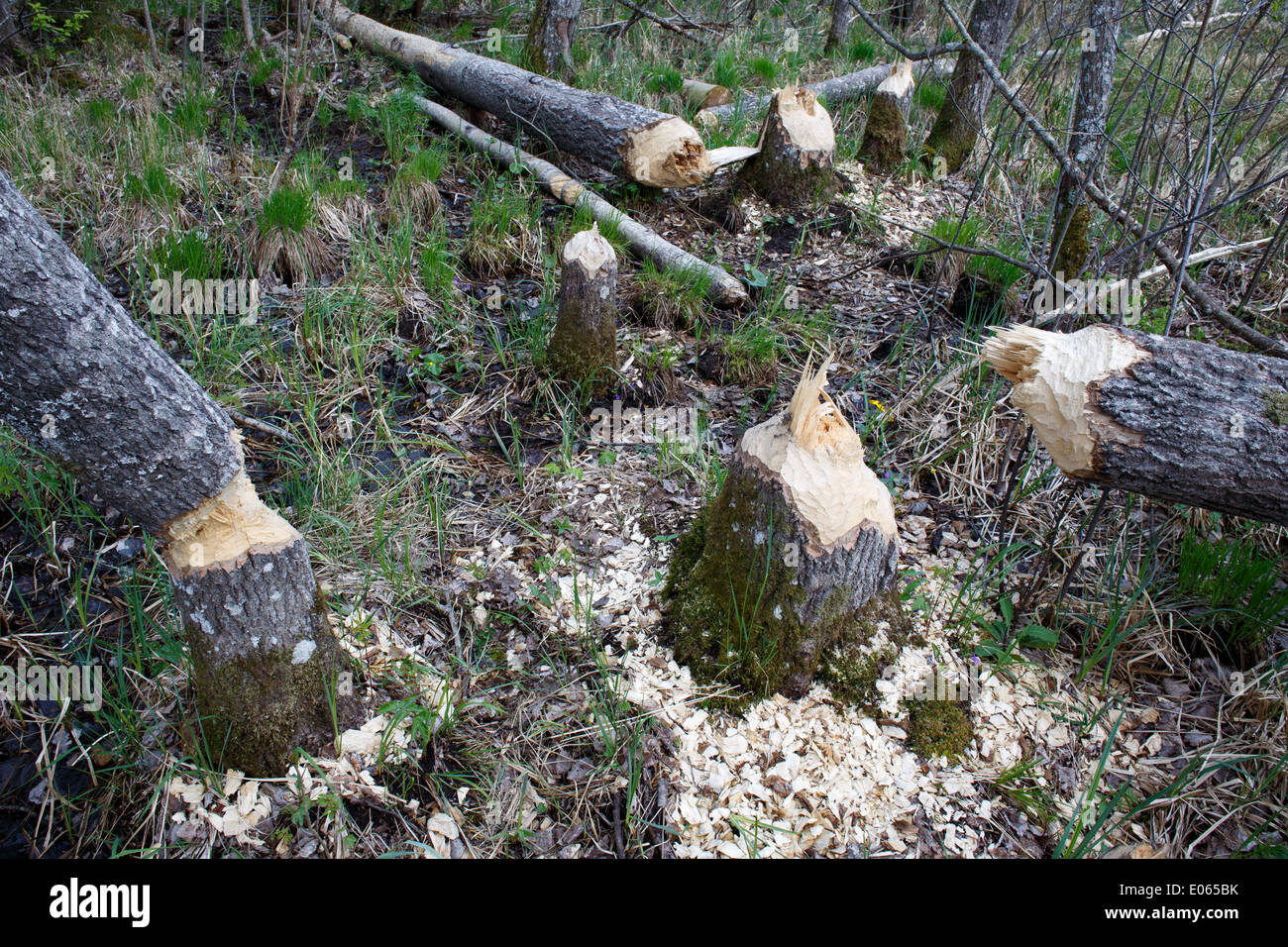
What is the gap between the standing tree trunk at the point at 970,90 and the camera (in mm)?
5398

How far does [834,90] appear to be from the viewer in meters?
6.49

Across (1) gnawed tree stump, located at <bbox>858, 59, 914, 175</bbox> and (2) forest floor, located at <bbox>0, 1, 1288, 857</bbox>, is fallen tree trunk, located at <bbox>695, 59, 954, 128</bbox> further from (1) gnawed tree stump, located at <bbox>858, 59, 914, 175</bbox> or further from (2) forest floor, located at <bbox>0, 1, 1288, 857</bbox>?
(2) forest floor, located at <bbox>0, 1, 1288, 857</bbox>

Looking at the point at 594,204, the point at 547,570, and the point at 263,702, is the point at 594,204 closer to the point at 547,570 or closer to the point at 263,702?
the point at 547,570

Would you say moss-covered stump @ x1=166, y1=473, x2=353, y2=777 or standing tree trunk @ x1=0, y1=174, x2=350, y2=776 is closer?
standing tree trunk @ x1=0, y1=174, x2=350, y2=776

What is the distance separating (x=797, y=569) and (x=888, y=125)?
16.0 ft

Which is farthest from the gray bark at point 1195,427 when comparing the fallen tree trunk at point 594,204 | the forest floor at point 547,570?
the fallen tree trunk at point 594,204

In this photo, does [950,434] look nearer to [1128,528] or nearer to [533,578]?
[1128,528]

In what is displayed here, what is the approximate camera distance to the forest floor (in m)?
2.01

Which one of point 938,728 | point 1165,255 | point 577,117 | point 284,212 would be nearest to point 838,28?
point 577,117

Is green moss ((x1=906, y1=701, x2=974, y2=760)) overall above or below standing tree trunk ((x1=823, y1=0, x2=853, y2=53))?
below

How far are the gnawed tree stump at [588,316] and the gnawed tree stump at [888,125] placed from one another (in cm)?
342

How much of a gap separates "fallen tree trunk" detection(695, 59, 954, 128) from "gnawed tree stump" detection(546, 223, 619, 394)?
3.04 m

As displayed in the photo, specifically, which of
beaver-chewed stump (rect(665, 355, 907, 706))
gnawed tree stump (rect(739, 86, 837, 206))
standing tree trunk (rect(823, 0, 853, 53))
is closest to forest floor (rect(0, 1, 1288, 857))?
beaver-chewed stump (rect(665, 355, 907, 706))
